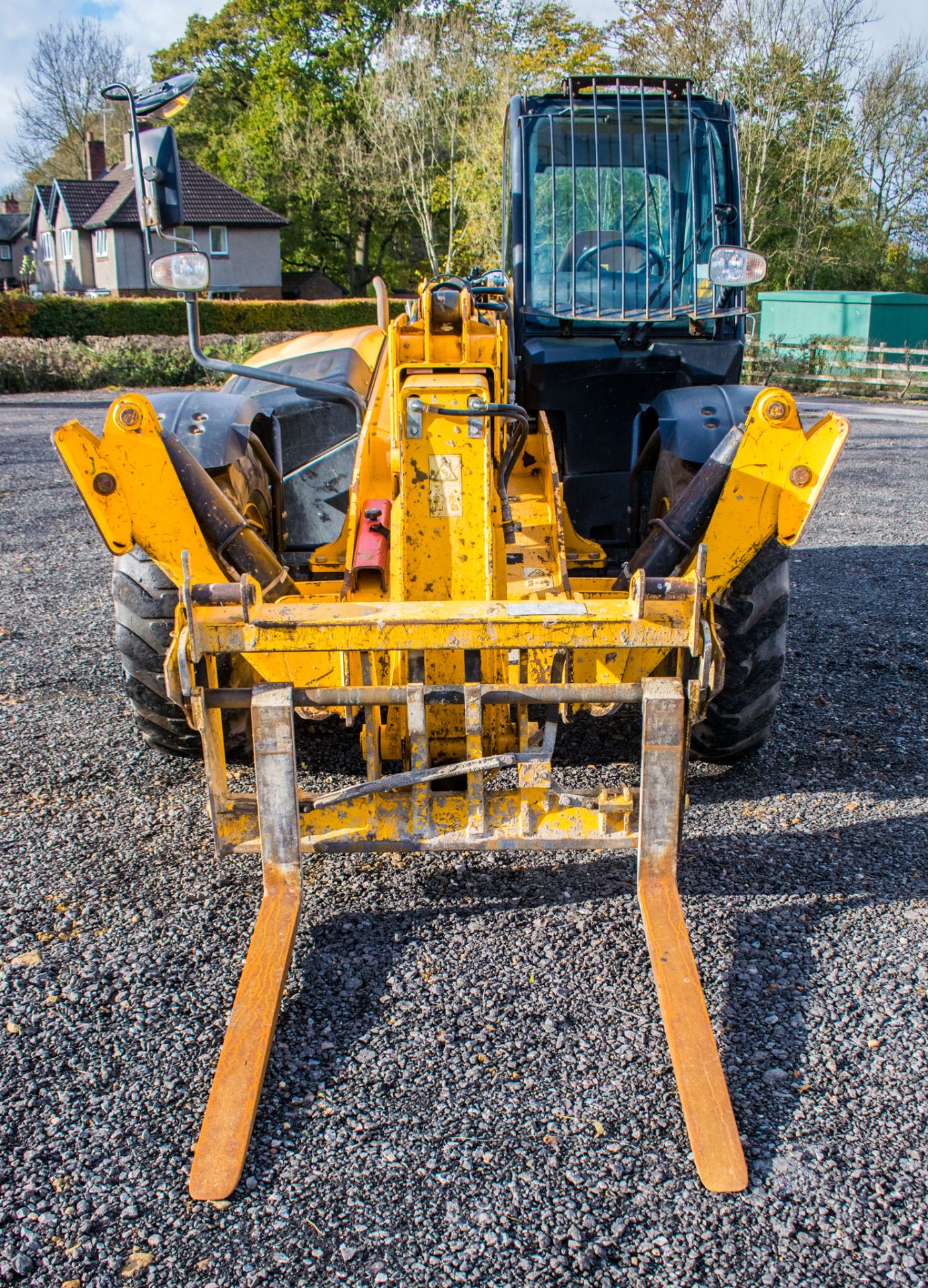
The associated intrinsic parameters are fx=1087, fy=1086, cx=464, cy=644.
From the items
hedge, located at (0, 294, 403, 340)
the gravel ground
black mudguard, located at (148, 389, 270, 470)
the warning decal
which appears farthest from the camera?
hedge, located at (0, 294, 403, 340)

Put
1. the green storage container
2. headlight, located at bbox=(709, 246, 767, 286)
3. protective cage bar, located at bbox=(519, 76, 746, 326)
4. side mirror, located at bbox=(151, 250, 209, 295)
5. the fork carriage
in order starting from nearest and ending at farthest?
1. the fork carriage
2. side mirror, located at bbox=(151, 250, 209, 295)
3. headlight, located at bbox=(709, 246, 767, 286)
4. protective cage bar, located at bbox=(519, 76, 746, 326)
5. the green storage container

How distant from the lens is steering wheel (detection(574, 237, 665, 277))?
195 inches

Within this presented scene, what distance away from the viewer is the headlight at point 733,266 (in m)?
4.14

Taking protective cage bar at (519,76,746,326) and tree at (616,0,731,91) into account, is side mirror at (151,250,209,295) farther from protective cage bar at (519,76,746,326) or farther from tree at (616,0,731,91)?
tree at (616,0,731,91)

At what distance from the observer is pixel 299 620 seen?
9.78 ft

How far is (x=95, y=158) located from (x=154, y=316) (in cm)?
2319

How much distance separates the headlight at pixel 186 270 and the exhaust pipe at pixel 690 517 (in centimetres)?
166

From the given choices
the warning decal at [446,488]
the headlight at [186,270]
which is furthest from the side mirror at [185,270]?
the warning decal at [446,488]

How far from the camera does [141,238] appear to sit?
4112 centimetres

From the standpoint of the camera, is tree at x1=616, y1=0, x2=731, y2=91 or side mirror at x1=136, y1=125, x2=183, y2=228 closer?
side mirror at x1=136, y1=125, x2=183, y2=228

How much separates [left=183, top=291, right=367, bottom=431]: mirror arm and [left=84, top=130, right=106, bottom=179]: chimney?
49138mm

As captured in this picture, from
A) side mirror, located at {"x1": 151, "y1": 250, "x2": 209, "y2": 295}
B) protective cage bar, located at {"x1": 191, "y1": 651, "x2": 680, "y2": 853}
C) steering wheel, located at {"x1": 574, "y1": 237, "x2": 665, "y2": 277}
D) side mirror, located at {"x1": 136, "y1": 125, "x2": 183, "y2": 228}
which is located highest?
side mirror, located at {"x1": 136, "y1": 125, "x2": 183, "y2": 228}

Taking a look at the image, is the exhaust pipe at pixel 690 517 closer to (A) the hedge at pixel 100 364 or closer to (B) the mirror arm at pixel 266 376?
(B) the mirror arm at pixel 266 376

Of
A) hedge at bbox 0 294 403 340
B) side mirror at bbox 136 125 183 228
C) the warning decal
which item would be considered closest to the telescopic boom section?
the warning decal
